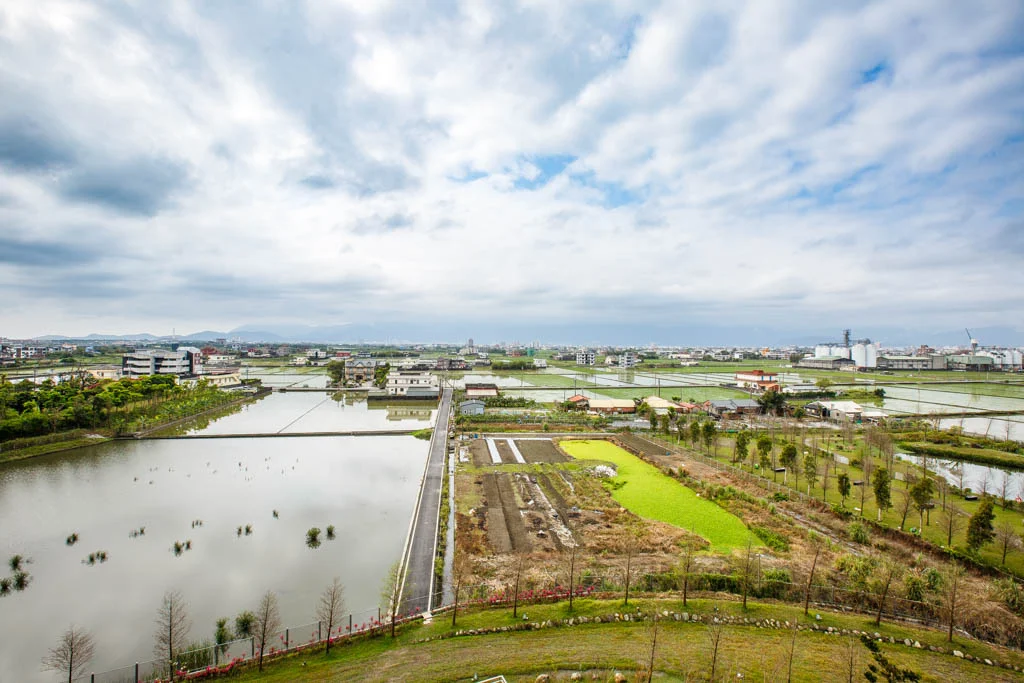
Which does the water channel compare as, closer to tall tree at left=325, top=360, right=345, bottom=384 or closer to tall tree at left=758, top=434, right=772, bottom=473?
tall tree at left=758, top=434, right=772, bottom=473

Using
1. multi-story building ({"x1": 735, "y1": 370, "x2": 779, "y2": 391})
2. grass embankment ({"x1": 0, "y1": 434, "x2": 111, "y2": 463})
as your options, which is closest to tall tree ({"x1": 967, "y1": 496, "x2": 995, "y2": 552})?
grass embankment ({"x1": 0, "y1": 434, "x2": 111, "y2": 463})

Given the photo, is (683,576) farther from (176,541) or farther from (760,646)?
(176,541)

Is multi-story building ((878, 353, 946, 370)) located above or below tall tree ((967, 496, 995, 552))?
above

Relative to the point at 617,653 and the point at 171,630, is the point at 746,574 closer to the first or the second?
the point at 617,653

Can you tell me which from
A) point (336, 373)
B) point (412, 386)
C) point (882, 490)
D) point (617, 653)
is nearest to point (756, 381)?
point (412, 386)

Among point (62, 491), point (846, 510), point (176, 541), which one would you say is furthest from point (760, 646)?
point (62, 491)

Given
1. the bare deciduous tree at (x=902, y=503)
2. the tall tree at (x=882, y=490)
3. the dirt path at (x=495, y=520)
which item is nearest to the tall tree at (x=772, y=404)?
the bare deciduous tree at (x=902, y=503)
